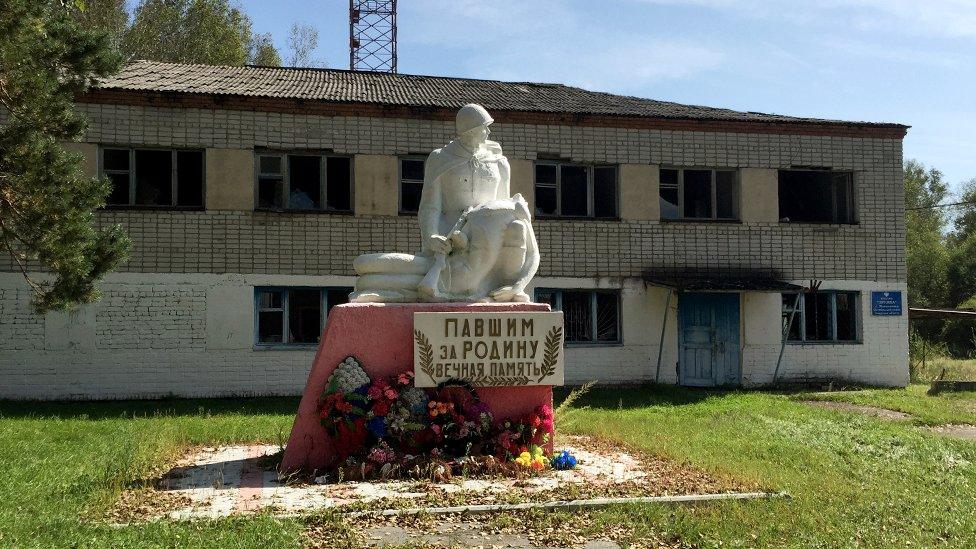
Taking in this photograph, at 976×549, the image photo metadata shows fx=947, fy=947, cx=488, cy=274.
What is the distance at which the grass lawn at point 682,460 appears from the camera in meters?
5.24

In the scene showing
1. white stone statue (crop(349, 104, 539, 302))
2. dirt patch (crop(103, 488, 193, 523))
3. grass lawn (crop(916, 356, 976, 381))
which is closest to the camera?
dirt patch (crop(103, 488, 193, 523))

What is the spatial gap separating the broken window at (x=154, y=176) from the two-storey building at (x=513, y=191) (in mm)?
30

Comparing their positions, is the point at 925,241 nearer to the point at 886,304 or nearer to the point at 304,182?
the point at 886,304

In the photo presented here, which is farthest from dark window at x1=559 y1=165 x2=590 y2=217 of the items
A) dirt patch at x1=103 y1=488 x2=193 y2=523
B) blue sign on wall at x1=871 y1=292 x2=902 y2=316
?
dirt patch at x1=103 y1=488 x2=193 y2=523

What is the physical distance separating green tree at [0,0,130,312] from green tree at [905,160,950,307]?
25557mm

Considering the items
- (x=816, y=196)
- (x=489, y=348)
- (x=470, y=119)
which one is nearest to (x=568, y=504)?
(x=489, y=348)

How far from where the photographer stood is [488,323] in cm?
727

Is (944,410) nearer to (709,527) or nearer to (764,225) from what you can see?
(764,225)

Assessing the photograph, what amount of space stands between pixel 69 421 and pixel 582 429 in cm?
588

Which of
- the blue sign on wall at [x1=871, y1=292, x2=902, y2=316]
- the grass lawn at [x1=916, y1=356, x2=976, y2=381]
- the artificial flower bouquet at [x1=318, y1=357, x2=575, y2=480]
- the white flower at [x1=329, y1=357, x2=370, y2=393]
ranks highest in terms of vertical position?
the blue sign on wall at [x1=871, y1=292, x2=902, y2=316]

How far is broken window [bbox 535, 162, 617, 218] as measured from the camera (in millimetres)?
15781

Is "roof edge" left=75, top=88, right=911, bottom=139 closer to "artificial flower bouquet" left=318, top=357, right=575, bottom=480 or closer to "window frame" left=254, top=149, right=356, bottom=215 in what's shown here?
"window frame" left=254, top=149, right=356, bottom=215

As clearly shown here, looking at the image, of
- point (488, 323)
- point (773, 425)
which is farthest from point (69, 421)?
point (773, 425)

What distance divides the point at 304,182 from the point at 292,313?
2073mm
